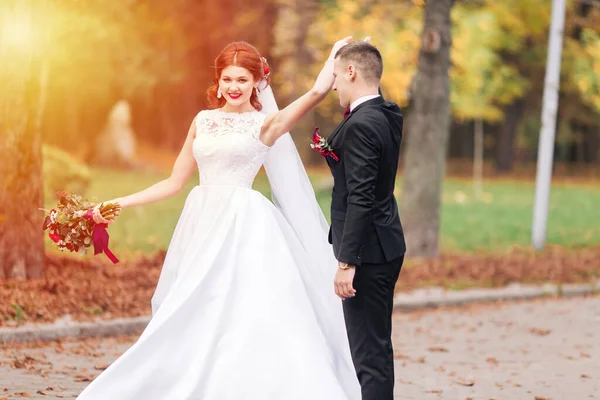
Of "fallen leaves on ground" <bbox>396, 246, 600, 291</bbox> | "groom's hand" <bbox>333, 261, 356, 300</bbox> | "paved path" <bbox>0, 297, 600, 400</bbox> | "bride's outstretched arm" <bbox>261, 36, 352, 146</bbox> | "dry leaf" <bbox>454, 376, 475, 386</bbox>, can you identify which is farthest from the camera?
"fallen leaves on ground" <bbox>396, 246, 600, 291</bbox>

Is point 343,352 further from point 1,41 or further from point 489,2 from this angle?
point 489,2

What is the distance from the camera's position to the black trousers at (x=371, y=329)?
17.0ft

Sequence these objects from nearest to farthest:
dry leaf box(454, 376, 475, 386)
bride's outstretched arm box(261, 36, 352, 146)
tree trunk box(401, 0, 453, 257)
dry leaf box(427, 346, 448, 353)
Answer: bride's outstretched arm box(261, 36, 352, 146), dry leaf box(454, 376, 475, 386), dry leaf box(427, 346, 448, 353), tree trunk box(401, 0, 453, 257)

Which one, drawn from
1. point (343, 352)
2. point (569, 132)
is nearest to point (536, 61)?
point (569, 132)

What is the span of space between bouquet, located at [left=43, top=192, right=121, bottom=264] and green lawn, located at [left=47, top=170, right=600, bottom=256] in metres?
8.21

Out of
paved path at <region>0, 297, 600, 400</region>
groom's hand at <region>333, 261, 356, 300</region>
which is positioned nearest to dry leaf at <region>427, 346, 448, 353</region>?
paved path at <region>0, 297, 600, 400</region>

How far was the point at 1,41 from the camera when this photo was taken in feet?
33.2

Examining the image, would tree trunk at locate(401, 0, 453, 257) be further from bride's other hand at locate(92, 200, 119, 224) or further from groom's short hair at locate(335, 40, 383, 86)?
groom's short hair at locate(335, 40, 383, 86)

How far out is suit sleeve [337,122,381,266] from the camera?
4.95m

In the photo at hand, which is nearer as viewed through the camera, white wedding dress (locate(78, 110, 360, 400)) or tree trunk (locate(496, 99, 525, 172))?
white wedding dress (locate(78, 110, 360, 400))

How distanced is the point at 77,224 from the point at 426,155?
369 inches

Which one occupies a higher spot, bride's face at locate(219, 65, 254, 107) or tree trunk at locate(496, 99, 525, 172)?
tree trunk at locate(496, 99, 525, 172)

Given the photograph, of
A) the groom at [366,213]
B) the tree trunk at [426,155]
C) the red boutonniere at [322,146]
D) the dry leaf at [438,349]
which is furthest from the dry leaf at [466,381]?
the tree trunk at [426,155]

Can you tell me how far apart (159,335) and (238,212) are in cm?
82
